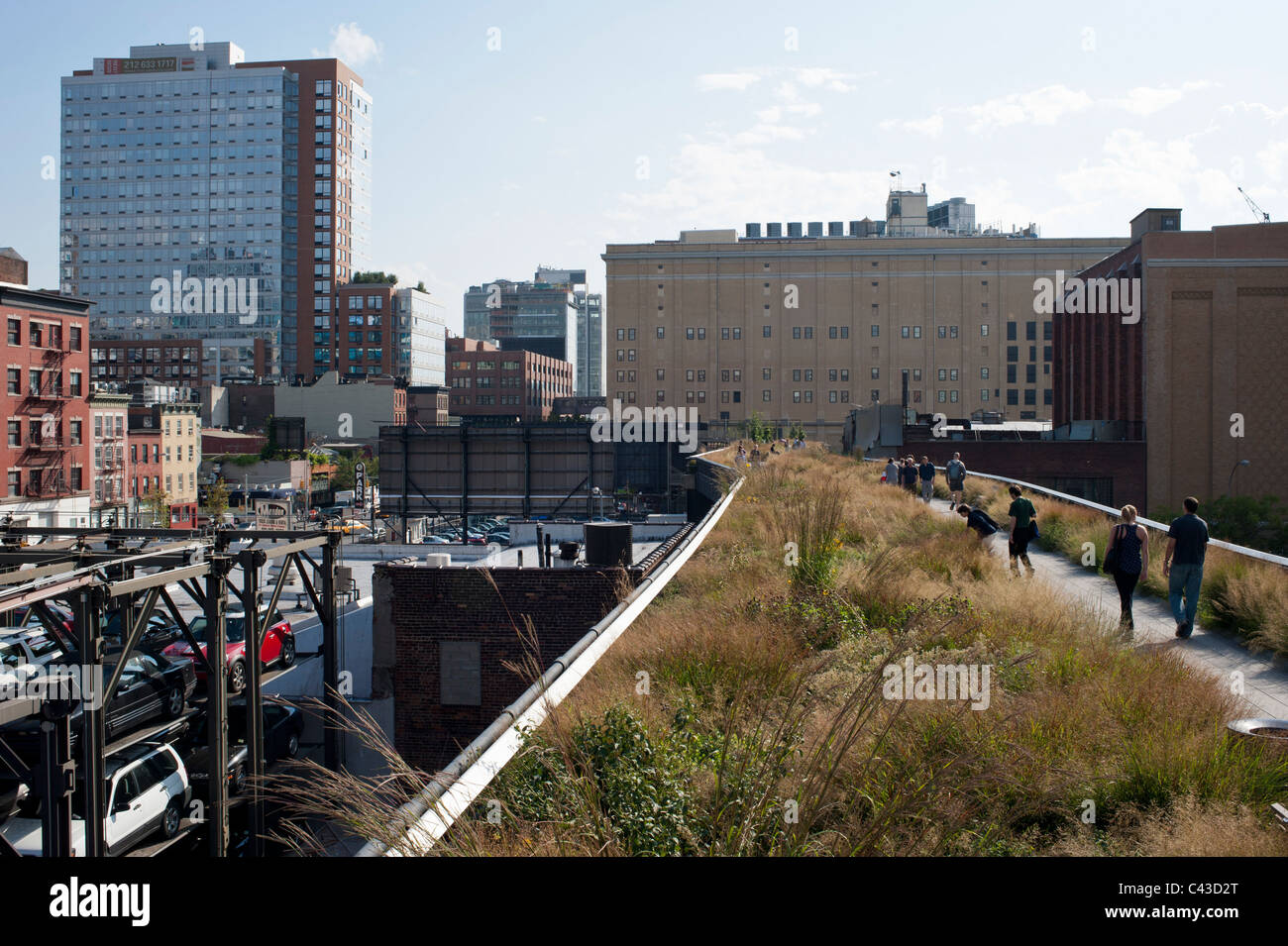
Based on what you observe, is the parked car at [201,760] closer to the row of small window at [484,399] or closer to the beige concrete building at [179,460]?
the beige concrete building at [179,460]

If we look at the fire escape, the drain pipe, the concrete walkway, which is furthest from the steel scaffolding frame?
the fire escape

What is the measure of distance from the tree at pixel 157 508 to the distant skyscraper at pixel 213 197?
284 ft

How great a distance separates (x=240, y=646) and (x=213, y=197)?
155m

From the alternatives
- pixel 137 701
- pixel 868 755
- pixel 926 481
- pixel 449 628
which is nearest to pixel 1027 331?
pixel 926 481

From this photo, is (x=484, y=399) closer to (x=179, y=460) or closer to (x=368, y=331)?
(x=368, y=331)

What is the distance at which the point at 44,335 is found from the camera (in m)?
53.6

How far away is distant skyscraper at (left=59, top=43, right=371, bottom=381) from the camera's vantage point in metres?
153

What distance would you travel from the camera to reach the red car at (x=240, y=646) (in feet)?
67.2

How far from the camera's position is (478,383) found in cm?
15362

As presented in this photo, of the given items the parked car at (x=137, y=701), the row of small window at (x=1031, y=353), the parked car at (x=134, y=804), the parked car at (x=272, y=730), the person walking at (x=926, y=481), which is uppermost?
the row of small window at (x=1031, y=353)

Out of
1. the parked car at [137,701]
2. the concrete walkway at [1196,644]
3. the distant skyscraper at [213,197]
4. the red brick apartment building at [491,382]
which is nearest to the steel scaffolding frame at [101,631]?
the parked car at [137,701]

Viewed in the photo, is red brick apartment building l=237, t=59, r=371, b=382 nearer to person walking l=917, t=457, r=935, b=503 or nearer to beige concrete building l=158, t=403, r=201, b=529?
beige concrete building l=158, t=403, r=201, b=529

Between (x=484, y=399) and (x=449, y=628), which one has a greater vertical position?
(x=484, y=399)

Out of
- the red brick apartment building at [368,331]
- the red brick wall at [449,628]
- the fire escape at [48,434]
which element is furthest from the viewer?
the red brick apartment building at [368,331]
